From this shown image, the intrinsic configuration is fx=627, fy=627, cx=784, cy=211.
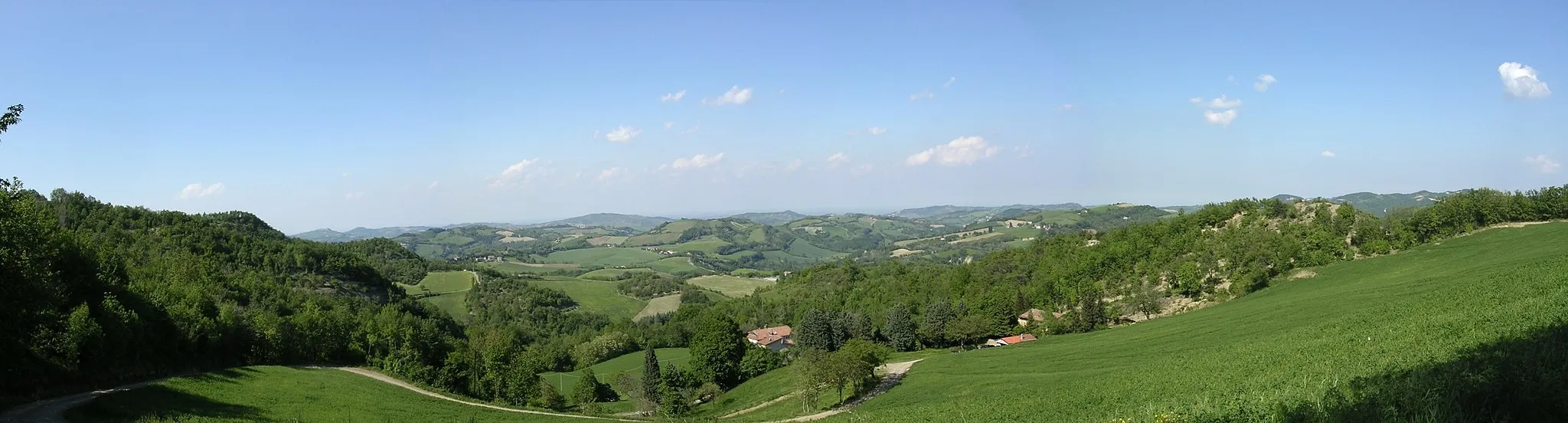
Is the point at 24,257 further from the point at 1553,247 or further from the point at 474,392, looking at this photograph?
the point at 1553,247

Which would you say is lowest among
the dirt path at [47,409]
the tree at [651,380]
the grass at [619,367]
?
the grass at [619,367]

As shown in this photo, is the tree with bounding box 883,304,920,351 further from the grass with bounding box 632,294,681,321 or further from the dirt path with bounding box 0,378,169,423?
the dirt path with bounding box 0,378,169,423

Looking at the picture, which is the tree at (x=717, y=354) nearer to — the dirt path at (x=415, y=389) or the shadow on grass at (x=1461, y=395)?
the dirt path at (x=415, y=389)

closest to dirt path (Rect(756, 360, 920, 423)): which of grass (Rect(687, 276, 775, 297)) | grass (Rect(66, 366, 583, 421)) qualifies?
grass (Rect(66, 366, 583, 421))

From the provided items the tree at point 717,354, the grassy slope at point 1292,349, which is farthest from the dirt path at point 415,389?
the tree at point 717,354

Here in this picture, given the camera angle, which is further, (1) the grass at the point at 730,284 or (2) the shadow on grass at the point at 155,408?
(1) the grass at the point at 730,284

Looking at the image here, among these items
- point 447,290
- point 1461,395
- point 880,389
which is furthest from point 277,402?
point 447,290

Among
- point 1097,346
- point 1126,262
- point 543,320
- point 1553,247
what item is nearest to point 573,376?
point 543,320
